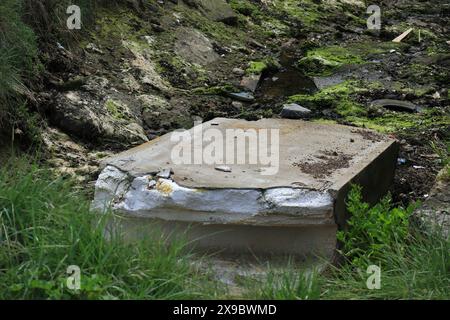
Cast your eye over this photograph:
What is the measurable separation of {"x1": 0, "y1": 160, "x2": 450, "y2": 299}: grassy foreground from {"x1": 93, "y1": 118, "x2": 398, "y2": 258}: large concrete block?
0.25 m

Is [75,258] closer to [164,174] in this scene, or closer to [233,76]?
[164,174]

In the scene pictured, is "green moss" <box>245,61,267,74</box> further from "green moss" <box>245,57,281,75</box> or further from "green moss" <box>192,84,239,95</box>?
"green moss" <box>192,84,239,95</box>

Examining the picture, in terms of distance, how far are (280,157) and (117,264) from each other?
1358 mm

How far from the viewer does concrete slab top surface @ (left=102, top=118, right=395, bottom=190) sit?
3660mm

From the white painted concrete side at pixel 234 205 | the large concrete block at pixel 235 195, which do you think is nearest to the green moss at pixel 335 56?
the large concrete block at pixel 235 195

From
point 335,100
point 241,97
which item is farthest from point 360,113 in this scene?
point 241,97

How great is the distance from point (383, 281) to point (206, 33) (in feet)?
16.3

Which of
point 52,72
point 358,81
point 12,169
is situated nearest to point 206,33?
point 358,81

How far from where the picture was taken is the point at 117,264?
294 centimetres

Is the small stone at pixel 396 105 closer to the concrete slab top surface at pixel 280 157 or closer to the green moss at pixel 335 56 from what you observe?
the green moss at pixel 335 56

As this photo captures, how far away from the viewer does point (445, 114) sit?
256 inches

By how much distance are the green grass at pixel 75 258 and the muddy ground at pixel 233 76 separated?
1.59 meters

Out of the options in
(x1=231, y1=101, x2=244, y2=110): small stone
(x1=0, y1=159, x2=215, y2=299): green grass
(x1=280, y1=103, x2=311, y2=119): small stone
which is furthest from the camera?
(x1=231, y1=101, x2=244, y2=110): small stone

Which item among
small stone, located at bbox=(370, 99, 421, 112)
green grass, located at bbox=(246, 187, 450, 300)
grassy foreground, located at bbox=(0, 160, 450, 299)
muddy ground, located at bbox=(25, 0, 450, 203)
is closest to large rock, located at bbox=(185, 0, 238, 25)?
muddy ground, located at bbox=(25, 0, 450, 203)
